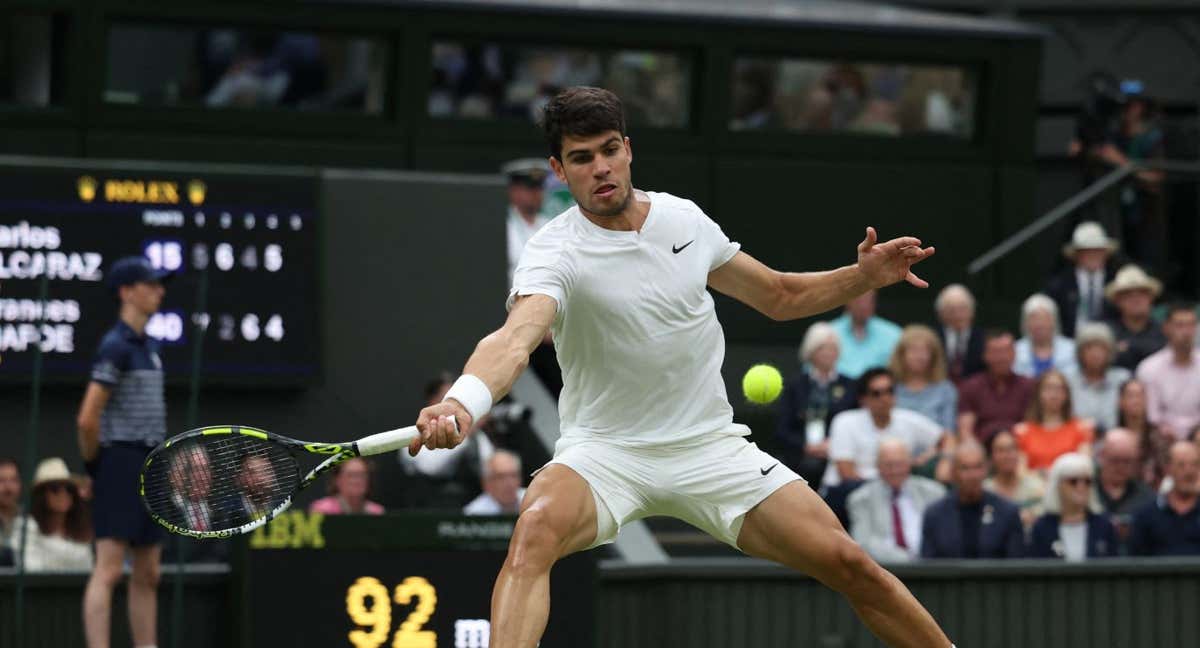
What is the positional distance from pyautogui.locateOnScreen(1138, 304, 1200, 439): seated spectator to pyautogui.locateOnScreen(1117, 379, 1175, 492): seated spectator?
0.17 m

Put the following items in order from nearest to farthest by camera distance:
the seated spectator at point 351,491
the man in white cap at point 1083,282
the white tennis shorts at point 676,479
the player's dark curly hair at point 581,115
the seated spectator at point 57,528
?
the player's dark curly hair at point 581,115, the white tennis shorts at point 676,479, the seated spectator at point 57,528, the seated spectator at point 351,491, the man in white cap at point 1083,282

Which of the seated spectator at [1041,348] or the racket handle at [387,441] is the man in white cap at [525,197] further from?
the racket handle at [387,441]

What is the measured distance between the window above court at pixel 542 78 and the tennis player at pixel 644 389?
816 cm

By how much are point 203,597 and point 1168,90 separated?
1112 cm

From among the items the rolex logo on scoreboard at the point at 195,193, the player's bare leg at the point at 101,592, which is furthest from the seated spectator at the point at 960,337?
the player's bare leg at the point at 101,592

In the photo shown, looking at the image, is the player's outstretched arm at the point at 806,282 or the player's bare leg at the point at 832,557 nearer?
the player's bare leg at the point at 832,557

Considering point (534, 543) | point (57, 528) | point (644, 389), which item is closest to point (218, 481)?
point (534, 543)

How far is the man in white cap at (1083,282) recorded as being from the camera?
44.4 feet

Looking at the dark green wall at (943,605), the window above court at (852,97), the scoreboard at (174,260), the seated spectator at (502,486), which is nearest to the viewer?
the dark green wall at (943,605)

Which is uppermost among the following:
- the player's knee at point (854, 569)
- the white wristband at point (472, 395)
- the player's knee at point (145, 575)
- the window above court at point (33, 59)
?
the window above court at point (33, 59)

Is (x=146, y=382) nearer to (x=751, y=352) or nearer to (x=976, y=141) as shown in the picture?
(x=751, y=352)

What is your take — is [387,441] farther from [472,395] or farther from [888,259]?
[888,259]

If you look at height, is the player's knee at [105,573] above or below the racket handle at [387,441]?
below

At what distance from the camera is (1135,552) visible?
429 inches
